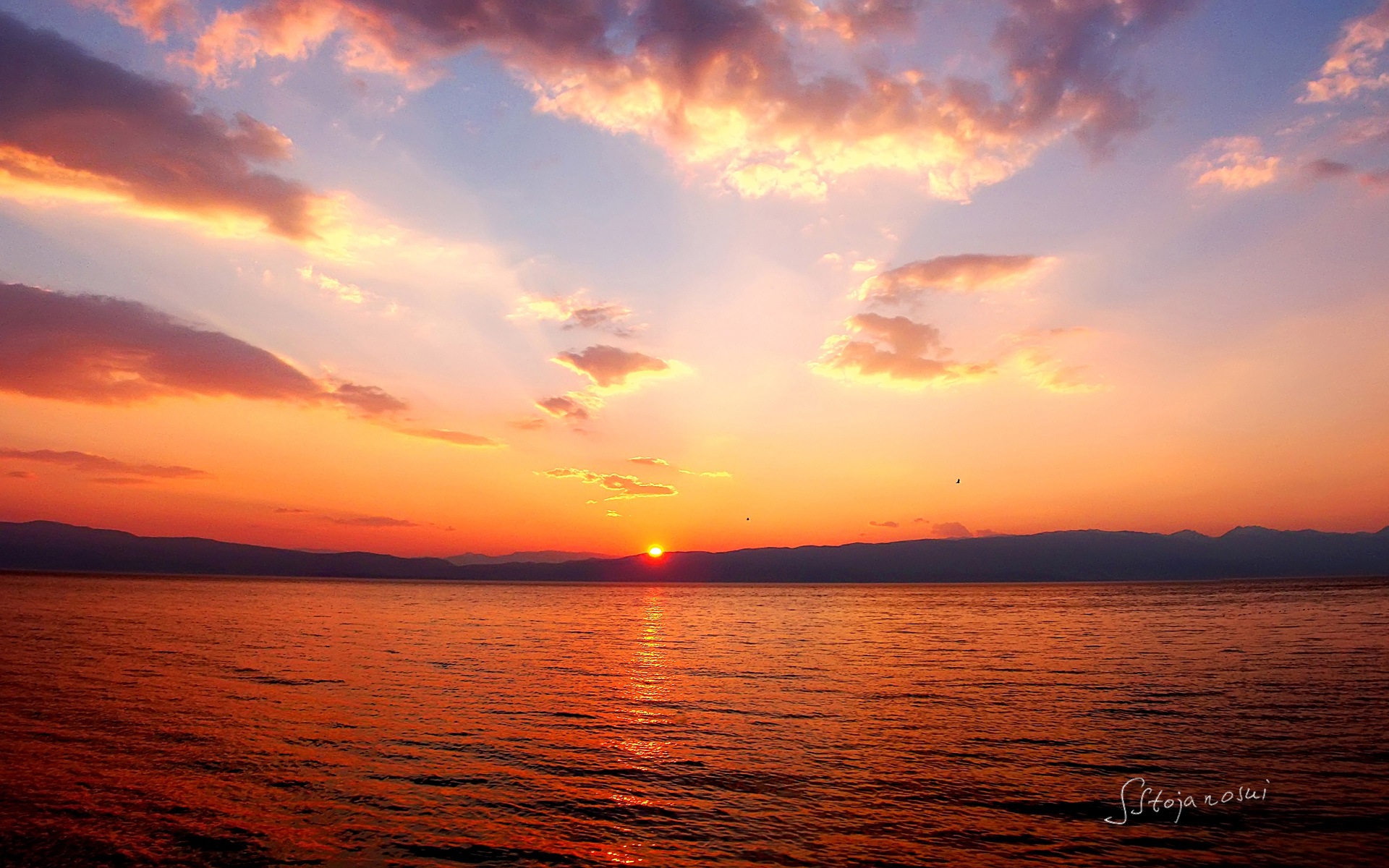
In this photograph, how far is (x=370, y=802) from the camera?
1781 centimetres

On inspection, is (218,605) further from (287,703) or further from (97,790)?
(97,790)

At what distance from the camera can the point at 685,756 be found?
2281 cm

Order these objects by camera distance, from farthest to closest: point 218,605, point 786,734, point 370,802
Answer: point 218,605, point 786,734, point 370,802

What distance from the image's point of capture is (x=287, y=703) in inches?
1222

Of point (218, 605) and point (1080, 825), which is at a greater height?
point (1080, 825)

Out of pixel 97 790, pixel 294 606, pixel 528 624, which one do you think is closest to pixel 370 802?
pixel 97 790

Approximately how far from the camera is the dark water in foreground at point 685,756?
15.1m

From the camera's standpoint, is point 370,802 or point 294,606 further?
point 294,606

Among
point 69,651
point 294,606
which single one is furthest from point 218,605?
point 69,651

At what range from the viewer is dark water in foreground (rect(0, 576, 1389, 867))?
594 inches

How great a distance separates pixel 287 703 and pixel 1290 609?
118626 millimetres

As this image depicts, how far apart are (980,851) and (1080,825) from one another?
3179mm

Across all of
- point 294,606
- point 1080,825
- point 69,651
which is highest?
point 1080,825

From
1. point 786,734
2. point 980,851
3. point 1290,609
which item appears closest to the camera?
point 980,851
